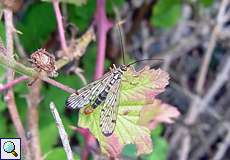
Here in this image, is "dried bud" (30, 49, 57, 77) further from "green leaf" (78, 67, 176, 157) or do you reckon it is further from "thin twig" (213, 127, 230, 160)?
"thin twig" (213, 127, 230, 160)

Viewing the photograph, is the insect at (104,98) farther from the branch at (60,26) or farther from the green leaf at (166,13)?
the green leaf at (166,13)

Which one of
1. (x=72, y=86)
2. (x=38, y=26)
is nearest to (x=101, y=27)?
(x=72, y=86)

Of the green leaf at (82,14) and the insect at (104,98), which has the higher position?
the green leaf at (82,14)

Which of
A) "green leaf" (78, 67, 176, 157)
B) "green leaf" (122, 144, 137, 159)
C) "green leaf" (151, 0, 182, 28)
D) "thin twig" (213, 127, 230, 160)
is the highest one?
"green leaf" (151, 0, 182, 28)

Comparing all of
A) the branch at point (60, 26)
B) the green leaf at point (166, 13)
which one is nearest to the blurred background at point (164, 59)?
the green leaf at point (166, 13)

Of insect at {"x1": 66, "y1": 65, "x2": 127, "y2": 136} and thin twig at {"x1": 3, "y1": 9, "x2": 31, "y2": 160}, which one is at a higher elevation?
thin twig at {"x1": 3, "y1": 9, "x2": 31, "y2": 160}

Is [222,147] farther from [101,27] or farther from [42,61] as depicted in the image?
[42,61]

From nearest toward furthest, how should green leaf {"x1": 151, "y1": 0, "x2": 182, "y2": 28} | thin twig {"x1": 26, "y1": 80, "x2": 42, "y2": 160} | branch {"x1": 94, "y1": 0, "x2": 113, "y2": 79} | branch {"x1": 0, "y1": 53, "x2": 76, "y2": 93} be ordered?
1. branch {"x1": 0, "y1": 53, "x2": 76, "y2": 93}
2. thin twig {"x1": 26, "y1": 80, "x2": 42, "y2": 160}
3. branch {"x1": 94, "y1": 0, "x2": 113, "y2": 79}
4. green leaf {"x1": 151, "y1": 0, "x2": 182, "y2": 28}

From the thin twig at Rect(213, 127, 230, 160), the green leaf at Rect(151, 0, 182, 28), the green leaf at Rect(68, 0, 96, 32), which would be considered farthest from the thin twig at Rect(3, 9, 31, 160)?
the thin twig at Rect(213, 127, 230, 160)
